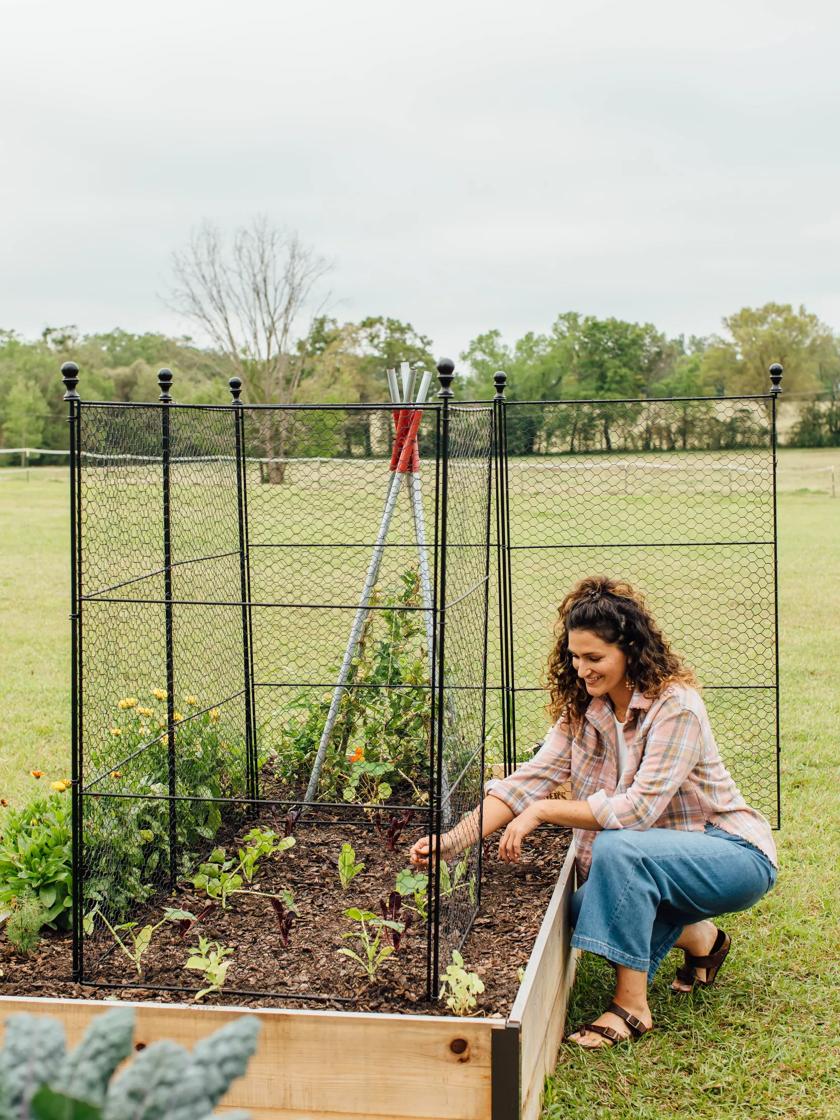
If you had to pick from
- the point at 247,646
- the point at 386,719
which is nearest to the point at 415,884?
the point at 386,719

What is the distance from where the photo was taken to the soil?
277cm

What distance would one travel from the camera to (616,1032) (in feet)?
9.55

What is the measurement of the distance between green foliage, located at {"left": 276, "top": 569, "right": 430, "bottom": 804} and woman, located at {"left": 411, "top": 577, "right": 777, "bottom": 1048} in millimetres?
892

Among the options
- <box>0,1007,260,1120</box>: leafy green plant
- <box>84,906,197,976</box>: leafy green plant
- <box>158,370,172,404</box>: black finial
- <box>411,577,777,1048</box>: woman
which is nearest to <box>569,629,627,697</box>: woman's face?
<box>411,577,777,1048</box>: woman

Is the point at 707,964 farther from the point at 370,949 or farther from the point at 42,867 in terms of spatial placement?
the point at 42,867

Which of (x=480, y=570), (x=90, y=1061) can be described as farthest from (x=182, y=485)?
(x=90, y=1061)

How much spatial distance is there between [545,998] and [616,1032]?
317 millimetres

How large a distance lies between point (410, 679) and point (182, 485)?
1034 millimetres

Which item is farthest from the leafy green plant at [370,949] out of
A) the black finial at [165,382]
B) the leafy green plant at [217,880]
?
the black finial at [165,382]

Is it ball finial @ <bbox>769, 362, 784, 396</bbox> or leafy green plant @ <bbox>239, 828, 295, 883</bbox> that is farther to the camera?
ball finial @ <bbox>769, 362, 784, 396</bbox>

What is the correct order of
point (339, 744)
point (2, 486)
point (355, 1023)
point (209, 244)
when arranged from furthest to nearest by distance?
point (209, 244) < point (2, 486) < point (339, 744) < point (355, 1023)

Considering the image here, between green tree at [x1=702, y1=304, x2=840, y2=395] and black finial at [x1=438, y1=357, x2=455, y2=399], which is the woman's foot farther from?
green tree at [x1=702, y1=304, x2=840, y2=395]

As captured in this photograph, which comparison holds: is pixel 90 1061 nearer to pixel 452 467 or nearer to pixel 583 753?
pixel 452 467

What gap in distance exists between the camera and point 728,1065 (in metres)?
2.83
